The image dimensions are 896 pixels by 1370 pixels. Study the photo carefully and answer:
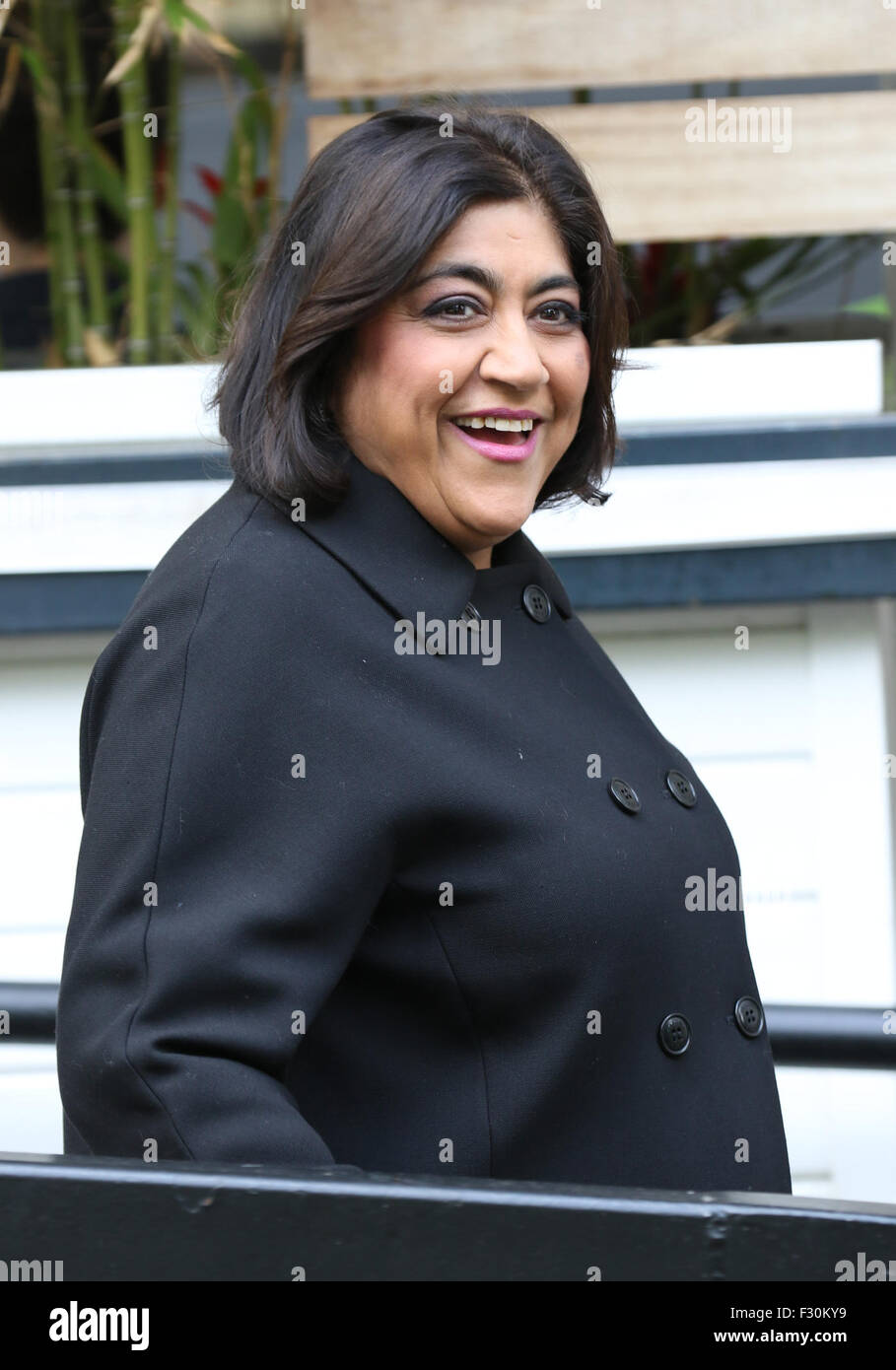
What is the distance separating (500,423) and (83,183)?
199 cm

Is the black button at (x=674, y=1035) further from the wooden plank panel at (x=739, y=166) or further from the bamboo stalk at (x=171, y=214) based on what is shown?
the bamboo stalk at (x=171, y=214)

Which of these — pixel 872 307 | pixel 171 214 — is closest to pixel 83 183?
pixel 171 214

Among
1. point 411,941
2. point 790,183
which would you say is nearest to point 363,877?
point 411,941

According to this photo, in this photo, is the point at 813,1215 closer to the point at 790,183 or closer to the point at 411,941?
the point at 411,941

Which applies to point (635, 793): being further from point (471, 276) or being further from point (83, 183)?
point (83, 183)

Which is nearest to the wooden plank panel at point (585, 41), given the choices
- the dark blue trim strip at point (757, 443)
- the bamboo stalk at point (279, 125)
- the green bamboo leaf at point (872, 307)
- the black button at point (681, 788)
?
the bamboo stalk at point (279, 125)

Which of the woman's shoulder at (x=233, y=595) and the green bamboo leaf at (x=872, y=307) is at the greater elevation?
the green bamboo leaf at (x=872, y=307)

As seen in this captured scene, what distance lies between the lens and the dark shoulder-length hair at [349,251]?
4.95 feet

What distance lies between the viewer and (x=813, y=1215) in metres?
0.75

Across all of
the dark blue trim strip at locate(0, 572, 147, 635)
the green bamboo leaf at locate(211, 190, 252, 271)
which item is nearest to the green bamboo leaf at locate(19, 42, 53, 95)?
the green bamboo leaf at locate(211, 190, 252, 271)

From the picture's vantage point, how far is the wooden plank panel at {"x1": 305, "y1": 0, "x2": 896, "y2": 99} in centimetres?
309

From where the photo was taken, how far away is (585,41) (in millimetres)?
3127

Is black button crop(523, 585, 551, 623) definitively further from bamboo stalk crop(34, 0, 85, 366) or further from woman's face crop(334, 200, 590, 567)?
bamboo stalk crop(34, 0, 85, 366)
